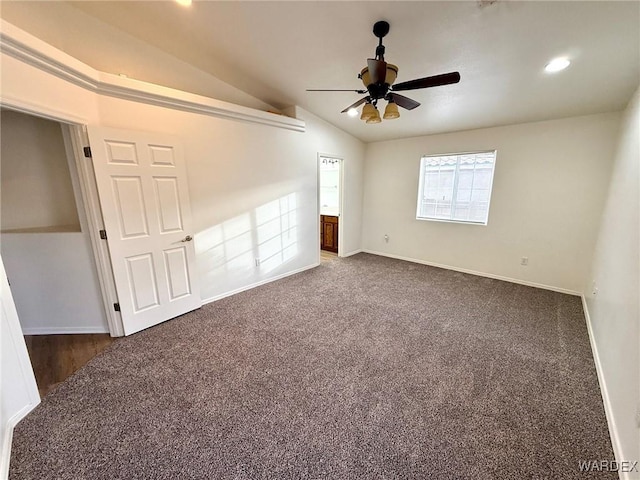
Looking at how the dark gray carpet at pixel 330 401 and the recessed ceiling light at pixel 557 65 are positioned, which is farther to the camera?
the recessed ceiling light at pixel 557 65

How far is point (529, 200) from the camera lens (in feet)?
11.9

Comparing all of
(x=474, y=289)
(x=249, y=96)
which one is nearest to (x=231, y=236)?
(x=249, y=96)

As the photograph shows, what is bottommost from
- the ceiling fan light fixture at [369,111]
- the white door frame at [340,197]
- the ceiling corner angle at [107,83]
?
the white door frame at [340,197]

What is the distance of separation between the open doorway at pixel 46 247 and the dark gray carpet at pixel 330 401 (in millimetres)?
579

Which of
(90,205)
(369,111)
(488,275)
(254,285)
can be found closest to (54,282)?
(90,205)

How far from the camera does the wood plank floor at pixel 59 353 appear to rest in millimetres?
2008

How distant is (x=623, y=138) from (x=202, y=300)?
5.03 metres

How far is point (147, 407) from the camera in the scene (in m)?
1.72

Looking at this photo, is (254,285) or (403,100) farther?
(254,285)

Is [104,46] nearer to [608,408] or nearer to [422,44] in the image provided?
[422,44]

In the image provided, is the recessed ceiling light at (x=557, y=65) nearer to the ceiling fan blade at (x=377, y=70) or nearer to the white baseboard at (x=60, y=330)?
the ceiling fan blade at (x=377, y=70)

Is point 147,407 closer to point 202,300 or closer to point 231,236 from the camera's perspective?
point 202,300

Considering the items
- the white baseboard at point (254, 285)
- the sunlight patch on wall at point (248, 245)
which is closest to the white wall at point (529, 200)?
the white baseboard at point (254, 285)

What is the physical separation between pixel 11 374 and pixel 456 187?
17.4 ft
